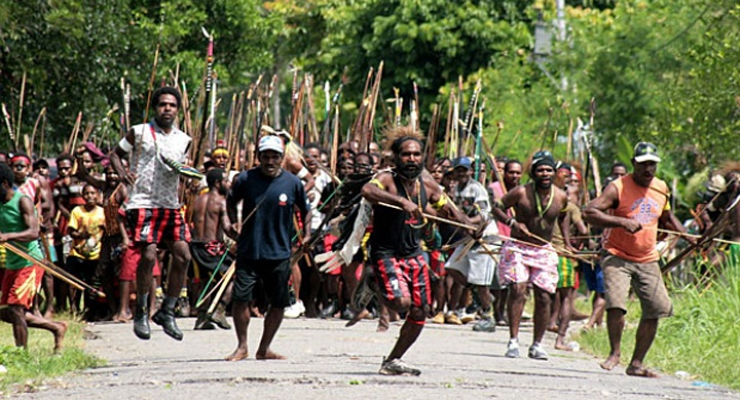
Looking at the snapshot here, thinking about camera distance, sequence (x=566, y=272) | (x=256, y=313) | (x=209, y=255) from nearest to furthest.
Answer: (x=566, y=272) < (x=209, y=255) < (x=256, y=313)

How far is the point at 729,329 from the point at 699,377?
1958 mm

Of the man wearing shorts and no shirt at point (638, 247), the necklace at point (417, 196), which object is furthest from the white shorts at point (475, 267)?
the necklace at point (417, 196)

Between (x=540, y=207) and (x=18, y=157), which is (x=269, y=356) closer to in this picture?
(x=540, y=207)

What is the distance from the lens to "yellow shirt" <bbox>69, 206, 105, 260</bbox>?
18.2m

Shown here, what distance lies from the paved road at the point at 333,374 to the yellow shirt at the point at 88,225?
8.71 feet

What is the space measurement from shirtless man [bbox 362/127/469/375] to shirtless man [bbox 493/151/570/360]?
2.74 meters

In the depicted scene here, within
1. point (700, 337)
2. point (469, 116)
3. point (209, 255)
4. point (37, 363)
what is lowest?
point (37, 363)

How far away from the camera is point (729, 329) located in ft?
46.8

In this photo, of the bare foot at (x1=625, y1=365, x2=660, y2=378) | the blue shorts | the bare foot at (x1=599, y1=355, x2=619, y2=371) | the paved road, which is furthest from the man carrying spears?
the blue shorts

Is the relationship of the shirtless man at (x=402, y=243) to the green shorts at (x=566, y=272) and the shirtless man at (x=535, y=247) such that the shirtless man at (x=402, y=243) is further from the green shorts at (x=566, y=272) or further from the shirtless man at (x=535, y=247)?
the green shorts at (x=566, y=272)

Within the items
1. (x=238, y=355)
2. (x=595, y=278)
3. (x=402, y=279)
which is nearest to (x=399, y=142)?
(x=402, y=279)

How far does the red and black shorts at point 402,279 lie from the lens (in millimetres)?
11289

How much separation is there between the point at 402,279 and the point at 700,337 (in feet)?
13.9

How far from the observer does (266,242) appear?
12.4 m
